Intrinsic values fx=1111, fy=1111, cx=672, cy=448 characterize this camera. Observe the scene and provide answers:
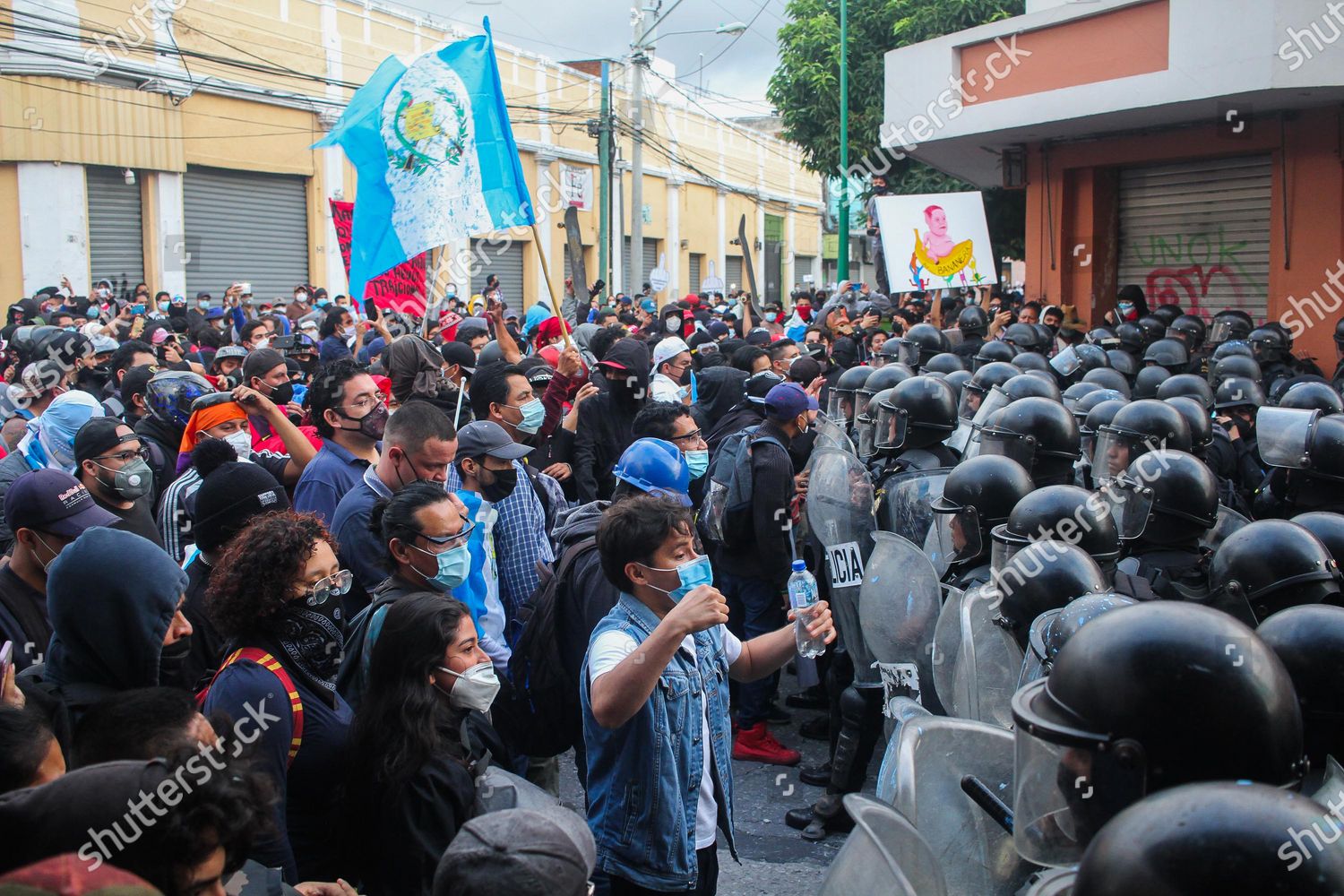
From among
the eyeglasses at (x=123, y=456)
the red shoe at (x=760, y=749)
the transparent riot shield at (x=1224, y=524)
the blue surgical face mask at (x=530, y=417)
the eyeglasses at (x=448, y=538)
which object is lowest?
the red shoe at (x=760, y=749)

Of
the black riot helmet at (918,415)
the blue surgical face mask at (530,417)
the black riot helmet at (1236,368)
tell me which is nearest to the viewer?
the blue surgical face mask at (530,417)

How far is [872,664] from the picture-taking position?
4535 millimetres

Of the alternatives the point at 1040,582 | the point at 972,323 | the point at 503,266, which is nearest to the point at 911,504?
the point at 1040,582

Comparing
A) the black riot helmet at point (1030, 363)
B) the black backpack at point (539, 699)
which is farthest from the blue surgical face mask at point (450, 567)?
the black riot helmet at point (1030, 363)

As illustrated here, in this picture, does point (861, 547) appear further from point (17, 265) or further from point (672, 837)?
point (17, 265)

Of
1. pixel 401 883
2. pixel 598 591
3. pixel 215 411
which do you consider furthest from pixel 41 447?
pixel 401 883

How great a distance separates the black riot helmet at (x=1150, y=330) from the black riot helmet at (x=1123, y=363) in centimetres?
106

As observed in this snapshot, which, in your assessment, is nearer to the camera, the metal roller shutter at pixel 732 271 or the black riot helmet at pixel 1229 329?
the black riot helmet at pixel 1229 329

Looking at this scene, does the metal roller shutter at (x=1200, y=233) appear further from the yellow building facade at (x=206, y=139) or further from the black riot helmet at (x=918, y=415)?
the black riot helmet at (x=918, y=415)

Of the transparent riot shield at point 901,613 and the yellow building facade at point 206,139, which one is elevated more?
the yellow building facade at point 206,139

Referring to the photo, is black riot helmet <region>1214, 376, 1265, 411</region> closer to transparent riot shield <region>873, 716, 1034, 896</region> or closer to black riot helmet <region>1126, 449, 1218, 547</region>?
black riot helmet <region>1126, 449, 1218, 547</region>

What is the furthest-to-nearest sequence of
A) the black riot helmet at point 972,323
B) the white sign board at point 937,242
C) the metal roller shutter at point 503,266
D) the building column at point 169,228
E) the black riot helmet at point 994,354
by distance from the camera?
the metal roller shutter at point 503,266 → the building column at point 169,228 → the white sign board at point 937,242 → the black riot helmet at point 972,323 → the black riot helmet at point 994,354

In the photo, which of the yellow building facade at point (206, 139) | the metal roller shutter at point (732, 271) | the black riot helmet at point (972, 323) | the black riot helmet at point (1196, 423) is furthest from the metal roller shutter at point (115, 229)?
the metal roller shutter at point (732, 271)

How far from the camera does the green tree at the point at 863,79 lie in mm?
21641
